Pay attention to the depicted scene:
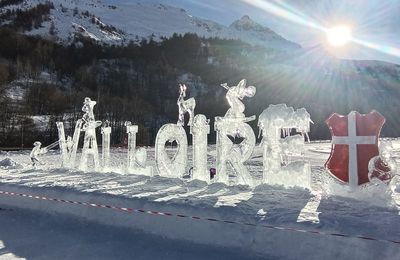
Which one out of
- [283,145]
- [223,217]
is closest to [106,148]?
[283,145]

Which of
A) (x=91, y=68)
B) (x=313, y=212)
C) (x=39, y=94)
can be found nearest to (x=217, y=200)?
(x=313, y=212)

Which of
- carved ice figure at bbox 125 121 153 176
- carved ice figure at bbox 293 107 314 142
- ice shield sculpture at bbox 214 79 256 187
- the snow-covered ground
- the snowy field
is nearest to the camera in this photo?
the snowy field

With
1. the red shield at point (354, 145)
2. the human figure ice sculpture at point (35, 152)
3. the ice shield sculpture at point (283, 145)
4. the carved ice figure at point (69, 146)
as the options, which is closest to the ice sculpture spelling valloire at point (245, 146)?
the ice shield sculpture at point (283, 145)

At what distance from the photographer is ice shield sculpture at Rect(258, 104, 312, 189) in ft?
31.6

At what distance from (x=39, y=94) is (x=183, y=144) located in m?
68.5

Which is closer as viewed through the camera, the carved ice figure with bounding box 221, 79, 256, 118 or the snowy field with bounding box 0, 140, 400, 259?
the snowy field with bounding box 0, 140, 400, 259

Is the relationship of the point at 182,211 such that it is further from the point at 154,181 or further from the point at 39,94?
the point at 39,94

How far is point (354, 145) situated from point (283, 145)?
66.0 inches

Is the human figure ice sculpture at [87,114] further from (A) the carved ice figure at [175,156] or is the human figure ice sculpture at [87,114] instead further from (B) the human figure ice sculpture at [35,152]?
(B) the human figure ice sculpture at [35,152]

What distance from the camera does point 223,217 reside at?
7531 mm

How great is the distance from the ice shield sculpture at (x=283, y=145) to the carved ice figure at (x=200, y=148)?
5.88 ft

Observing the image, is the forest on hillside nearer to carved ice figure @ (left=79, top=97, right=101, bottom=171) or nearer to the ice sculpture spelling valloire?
carved ice figure @ (left=79, top=97, right=101, bottom=171)

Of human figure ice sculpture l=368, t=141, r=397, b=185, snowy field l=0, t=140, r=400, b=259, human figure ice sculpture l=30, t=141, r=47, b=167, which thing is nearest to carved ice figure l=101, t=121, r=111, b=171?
snowy field l=0, t=140, r=400, b=259

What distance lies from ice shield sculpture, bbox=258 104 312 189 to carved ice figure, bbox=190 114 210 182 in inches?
70.5
